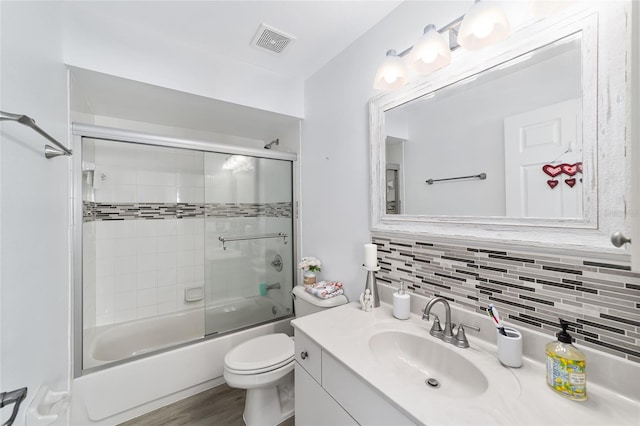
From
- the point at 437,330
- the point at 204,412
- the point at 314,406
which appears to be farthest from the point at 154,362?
the point at 437,330

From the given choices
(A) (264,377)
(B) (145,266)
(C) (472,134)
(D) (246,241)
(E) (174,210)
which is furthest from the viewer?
(E) (174,210)

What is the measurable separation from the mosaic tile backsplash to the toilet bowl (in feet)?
2.86

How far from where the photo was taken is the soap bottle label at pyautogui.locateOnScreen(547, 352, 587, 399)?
2.12 ft

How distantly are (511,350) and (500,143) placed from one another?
71 centimetres

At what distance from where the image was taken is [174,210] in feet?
7.81

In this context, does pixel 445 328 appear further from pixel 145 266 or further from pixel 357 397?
pixel 145 266

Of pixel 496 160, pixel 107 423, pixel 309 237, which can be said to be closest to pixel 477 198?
pixel 496 160

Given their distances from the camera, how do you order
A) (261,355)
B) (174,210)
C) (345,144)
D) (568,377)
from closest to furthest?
(568,377) < (261,355) < (345,144) < (174,210)

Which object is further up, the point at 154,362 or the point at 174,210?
the point at 174,210

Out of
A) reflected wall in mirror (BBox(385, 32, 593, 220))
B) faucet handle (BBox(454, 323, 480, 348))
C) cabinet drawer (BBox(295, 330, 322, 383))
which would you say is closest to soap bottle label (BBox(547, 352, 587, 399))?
faucet handle (BBox(454, 323, 480, 348))

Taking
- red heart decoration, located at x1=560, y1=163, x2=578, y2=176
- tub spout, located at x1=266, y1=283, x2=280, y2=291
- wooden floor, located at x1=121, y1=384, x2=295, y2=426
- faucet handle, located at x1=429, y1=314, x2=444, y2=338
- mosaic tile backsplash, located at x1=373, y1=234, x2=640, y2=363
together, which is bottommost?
wooden floor, located at x1=121, y1=384, x2=295, y2=426

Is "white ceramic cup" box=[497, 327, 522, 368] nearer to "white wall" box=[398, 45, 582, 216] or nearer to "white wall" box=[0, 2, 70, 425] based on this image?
"white wall" box=[398, 45, 582, 216]

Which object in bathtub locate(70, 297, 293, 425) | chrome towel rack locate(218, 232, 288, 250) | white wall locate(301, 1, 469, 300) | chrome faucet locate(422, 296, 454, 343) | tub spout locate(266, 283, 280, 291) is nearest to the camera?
chrome faucet locate(422, 296, 454, 343)

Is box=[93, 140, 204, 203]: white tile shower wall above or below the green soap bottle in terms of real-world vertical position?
above
